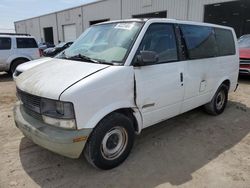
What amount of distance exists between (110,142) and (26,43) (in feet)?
30.5

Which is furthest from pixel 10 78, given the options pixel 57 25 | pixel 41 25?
pixel 41 25

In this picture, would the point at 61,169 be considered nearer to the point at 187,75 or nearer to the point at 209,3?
the point at 187,75

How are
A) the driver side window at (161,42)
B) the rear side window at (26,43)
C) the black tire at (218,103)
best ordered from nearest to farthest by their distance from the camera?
1. the driver side window at (161,42)
2. the black tire at (218,103)
3. the rear side window at (26,43)

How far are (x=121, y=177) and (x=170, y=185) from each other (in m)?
0.63

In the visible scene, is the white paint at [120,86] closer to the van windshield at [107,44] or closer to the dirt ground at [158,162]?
the van windshield at [107,44]

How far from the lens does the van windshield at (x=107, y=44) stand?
3.15 meters

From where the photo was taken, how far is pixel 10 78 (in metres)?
10.4

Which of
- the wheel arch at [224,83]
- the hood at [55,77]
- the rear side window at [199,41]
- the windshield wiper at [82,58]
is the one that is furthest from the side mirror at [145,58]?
the wheel arch at [224,83]

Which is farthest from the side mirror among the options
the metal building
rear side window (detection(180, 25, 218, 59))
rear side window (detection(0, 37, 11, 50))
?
the metal building

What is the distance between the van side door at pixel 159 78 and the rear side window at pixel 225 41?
167 centimetres

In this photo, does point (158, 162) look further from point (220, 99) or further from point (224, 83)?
point (224, 83)

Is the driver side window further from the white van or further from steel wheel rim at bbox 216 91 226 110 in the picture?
steel wheel rim at bbox 216 91 226 110

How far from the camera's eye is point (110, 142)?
3123 mm

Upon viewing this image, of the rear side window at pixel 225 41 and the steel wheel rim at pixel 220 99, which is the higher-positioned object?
the rear side window at pixel 225 41
